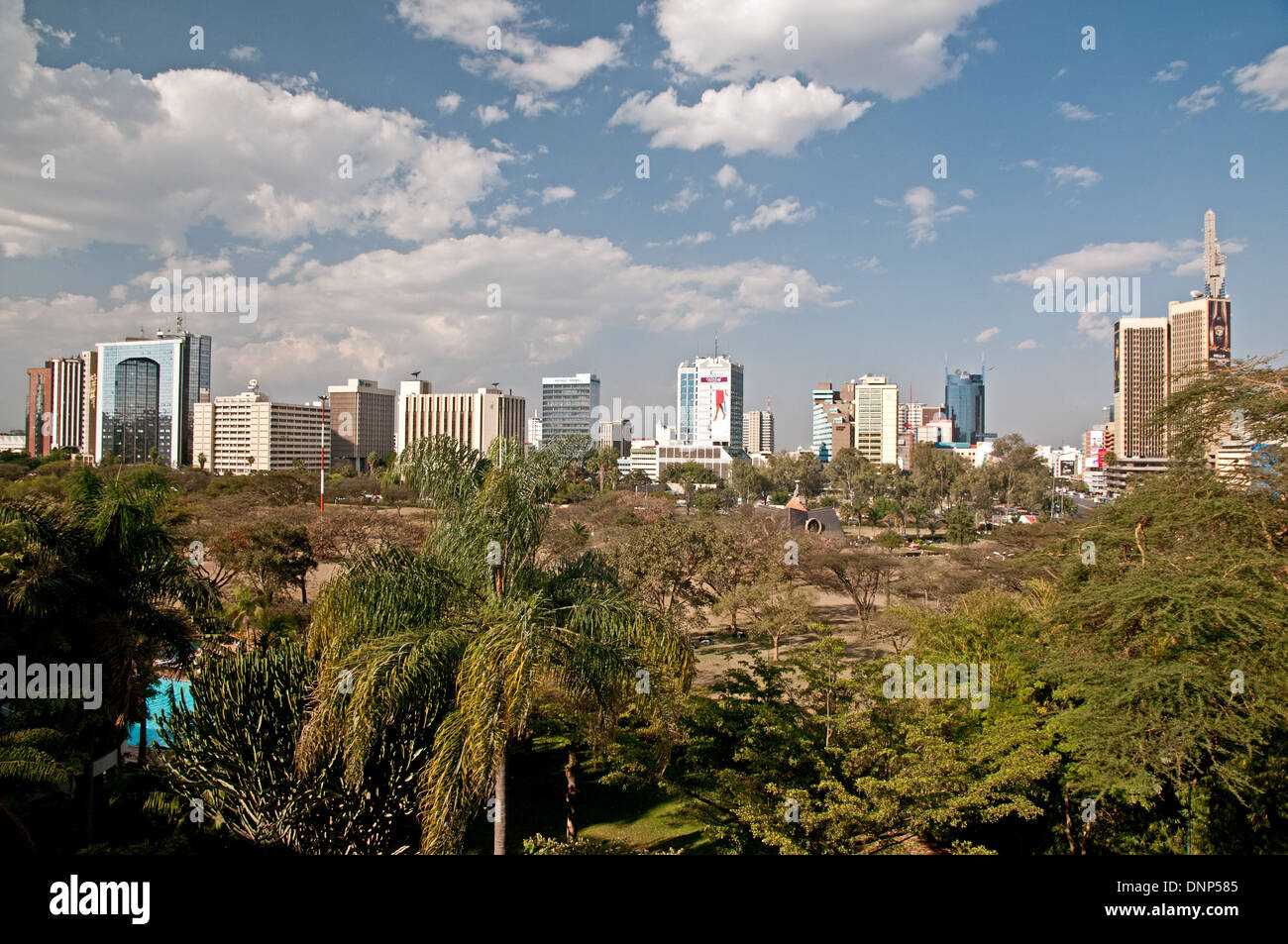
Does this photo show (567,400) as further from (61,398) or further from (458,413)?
(61,398)

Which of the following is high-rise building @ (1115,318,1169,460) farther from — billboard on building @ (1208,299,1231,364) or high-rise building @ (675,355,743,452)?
high-rise building @ (675,355,743,452)

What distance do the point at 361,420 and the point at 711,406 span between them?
74264mm

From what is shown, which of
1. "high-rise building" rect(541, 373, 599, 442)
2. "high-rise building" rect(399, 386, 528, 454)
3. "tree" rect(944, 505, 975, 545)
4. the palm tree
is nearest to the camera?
the palm tree

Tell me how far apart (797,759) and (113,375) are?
111 meters

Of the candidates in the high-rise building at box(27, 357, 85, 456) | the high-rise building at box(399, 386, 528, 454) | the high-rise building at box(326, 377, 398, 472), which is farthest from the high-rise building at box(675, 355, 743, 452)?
the high-rise building at box(27, 357, 85, 456)

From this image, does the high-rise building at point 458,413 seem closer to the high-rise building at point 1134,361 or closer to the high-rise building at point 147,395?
the high-rise building at point 147,395

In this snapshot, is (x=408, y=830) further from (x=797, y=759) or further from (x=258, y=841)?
(x=797, y=759)

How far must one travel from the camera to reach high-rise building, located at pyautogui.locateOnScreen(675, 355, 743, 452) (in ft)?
489

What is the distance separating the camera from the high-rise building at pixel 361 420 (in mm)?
113875

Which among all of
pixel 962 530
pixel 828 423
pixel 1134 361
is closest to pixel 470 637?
pixel 962 530

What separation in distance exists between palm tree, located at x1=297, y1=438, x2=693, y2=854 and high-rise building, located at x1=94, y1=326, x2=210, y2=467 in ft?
332

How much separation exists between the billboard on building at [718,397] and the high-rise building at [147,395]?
96080 mm

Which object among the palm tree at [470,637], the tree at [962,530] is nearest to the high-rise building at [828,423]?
the tree at [962,530]

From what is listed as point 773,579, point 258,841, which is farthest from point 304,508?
point 258,841
